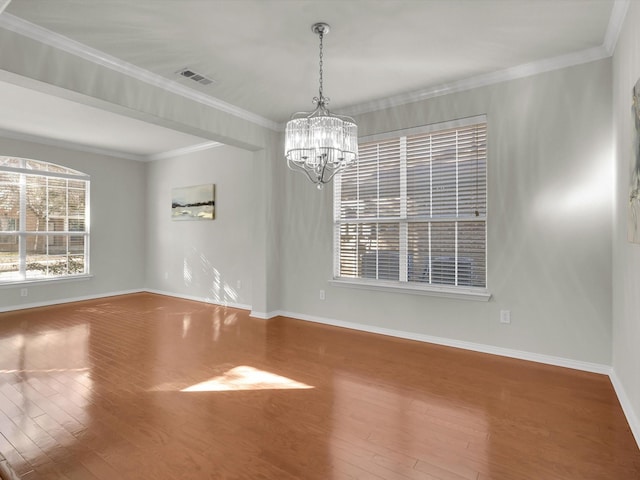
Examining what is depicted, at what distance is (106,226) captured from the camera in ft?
22.7

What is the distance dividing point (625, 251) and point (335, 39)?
269 cm

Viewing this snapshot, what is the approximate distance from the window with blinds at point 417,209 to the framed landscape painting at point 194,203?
2.72 meters

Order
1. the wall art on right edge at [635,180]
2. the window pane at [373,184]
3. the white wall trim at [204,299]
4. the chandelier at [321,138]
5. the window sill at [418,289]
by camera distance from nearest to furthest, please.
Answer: the wall art on right edge at [635,180] < the chandelier at [321,138] < the window sill at [418,289] < the window pane at [373,184] < the white wall trim at [204,299]

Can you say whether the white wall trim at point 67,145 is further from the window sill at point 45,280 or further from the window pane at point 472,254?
the window pane at point 472,254

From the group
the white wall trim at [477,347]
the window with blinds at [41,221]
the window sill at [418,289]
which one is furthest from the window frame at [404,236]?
the window with blinds at [41,221]

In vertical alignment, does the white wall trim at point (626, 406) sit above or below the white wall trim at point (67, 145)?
below

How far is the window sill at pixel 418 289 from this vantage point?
368 centimetres

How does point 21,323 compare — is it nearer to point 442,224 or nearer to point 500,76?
point 442,224

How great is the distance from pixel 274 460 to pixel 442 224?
114 inches

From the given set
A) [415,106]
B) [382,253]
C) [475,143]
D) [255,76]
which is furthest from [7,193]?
[475,143]

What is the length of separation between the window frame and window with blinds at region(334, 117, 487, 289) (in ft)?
0.04

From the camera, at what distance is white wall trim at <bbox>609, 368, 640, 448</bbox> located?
84.0 inches

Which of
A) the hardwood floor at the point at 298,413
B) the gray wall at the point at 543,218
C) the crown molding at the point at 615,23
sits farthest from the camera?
the gray wall at the point at 543,218

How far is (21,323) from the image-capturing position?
4875 millimetres
